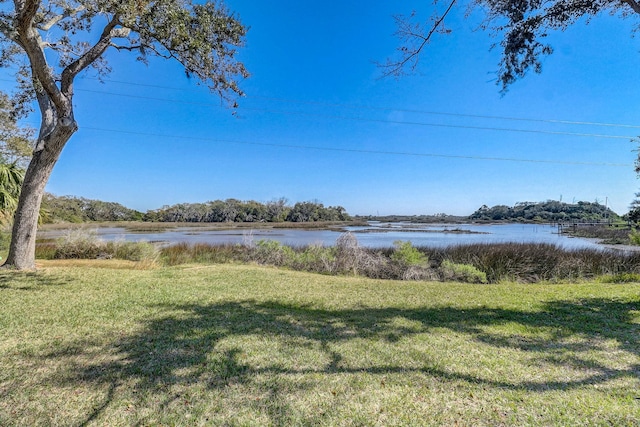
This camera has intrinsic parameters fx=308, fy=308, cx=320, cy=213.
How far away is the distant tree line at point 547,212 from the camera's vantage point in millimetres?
45344

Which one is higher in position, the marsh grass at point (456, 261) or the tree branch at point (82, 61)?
the tree branch at point (82, 61)

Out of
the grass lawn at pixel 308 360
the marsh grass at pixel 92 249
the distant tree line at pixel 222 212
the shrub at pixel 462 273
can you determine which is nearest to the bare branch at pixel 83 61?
the grass lawn at pixel 308 360

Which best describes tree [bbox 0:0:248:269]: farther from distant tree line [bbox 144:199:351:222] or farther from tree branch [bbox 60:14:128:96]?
distant tree line [bbox 144:199:351:222]

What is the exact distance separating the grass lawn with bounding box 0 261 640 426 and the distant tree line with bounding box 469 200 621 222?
48827 millimetres

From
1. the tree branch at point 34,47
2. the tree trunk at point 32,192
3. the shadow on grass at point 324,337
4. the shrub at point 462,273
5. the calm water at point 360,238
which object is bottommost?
the shrub at point 462,273

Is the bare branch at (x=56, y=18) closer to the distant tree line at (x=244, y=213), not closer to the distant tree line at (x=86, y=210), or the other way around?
the distant tree line at (x=86, y=210)

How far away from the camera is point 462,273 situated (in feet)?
31.2

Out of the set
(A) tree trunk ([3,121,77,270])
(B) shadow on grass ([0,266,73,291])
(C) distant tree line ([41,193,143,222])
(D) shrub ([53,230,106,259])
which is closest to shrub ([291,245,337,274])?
(B) shadow on grass ([0,266,73,291])

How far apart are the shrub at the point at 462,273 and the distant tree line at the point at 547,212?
43363mm

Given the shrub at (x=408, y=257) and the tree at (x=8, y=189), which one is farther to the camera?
the shrub at (x=408, y=257)

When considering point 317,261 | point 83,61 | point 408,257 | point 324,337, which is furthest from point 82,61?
point 408,257

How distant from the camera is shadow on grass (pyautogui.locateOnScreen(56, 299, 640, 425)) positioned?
101 inches

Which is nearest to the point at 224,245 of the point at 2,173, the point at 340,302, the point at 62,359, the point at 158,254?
the point at 158,254

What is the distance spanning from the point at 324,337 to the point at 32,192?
7138mm
